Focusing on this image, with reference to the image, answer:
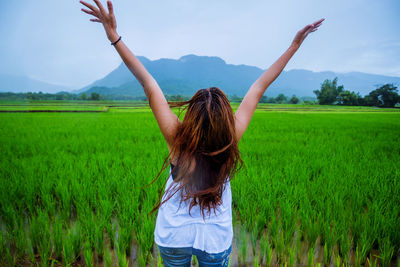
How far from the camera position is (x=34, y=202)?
2.26 metres

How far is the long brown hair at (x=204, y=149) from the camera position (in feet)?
2.51

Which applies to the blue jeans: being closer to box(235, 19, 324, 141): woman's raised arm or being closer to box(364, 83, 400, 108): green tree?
box(235, 19, 324, 141): woman's raised arm

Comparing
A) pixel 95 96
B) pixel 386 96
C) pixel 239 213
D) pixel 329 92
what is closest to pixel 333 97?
pixel 329 92

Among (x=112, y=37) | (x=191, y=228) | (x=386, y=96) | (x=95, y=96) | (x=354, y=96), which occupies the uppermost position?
(x=354, y=96)

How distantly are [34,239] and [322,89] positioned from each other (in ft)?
184

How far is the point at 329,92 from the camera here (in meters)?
44.7

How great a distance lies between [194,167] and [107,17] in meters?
0.74

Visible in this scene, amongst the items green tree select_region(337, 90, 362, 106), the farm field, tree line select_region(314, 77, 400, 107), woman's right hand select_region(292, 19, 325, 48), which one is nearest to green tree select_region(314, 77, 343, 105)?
tree line select_region(314, 77, 400, 107)

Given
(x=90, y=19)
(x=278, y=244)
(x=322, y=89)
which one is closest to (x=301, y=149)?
(x=278, y=244)

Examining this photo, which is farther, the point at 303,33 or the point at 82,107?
the point at 82,107

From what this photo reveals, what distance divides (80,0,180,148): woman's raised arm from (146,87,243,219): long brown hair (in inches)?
1.9

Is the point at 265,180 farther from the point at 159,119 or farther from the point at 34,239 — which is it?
the point at 34,239

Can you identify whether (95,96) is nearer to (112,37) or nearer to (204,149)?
(112,37)

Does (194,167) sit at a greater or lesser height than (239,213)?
greater
